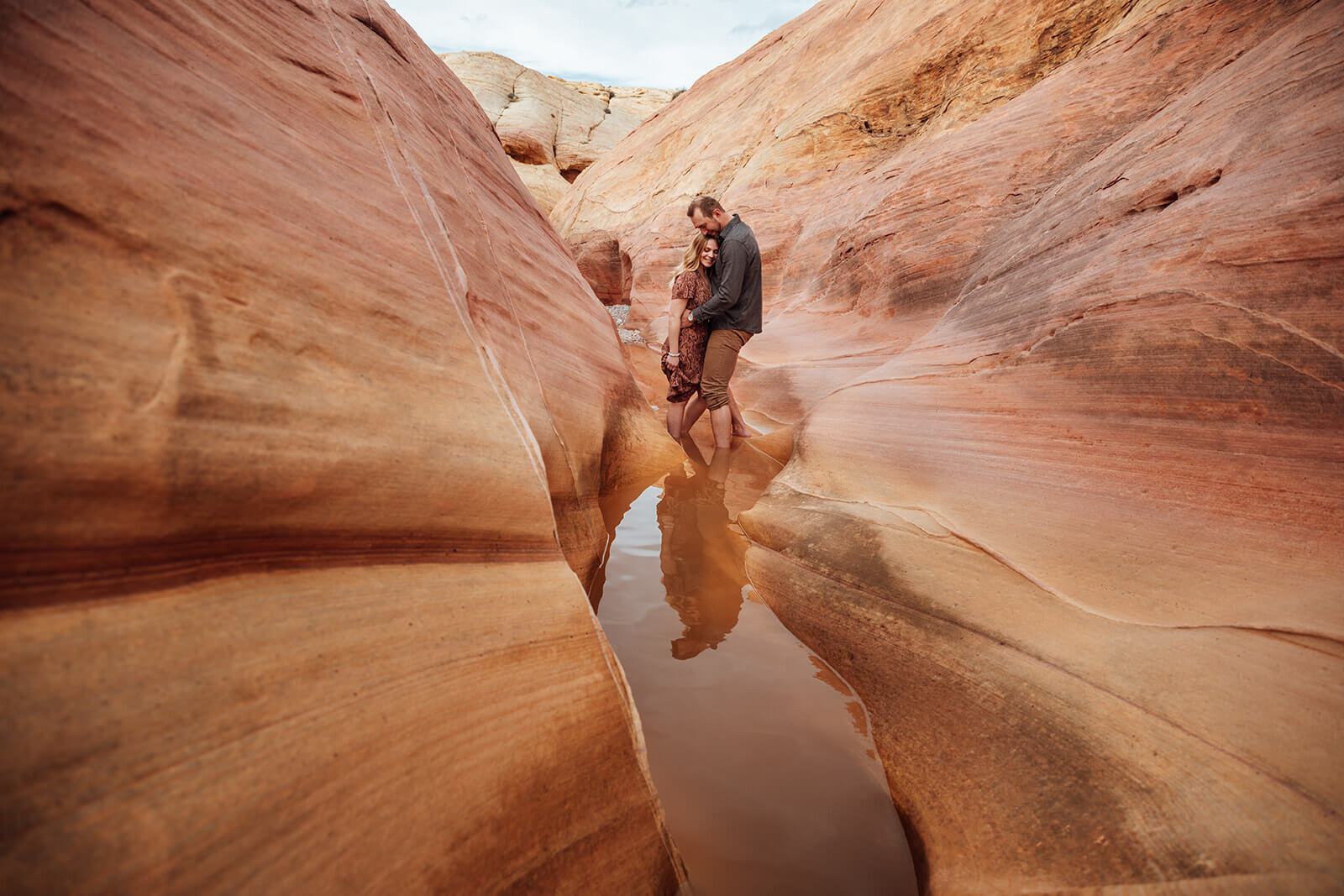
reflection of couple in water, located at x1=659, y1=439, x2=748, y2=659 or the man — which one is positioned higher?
the man

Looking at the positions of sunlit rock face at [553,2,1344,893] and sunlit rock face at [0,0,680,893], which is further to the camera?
sunlit rock face at [553,2,1344,893]

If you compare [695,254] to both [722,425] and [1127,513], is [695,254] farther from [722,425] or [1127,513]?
[1127,513]

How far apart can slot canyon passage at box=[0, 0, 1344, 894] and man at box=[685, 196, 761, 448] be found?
1.45 meters

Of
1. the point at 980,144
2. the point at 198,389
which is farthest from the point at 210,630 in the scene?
the point at 980,144

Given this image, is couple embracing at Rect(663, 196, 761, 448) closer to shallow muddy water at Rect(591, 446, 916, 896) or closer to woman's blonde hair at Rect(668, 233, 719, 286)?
woman's blonde hair at Rect(668, 233, 719, 286)

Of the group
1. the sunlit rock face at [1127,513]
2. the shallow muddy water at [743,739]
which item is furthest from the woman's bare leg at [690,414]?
the shallow muddy water at [743,739]

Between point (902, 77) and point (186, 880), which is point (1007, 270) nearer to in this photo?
point (186, 880)

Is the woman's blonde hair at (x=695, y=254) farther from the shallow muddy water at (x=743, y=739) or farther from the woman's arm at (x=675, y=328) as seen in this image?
the shallow muddy water at (x=743, y=739)

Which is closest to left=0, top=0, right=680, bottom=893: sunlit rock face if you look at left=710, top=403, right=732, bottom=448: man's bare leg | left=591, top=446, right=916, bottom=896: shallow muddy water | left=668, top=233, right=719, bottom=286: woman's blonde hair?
left=591, top=446, right=916, bottom=896: shallow muddy water

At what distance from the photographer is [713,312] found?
4.32 meters

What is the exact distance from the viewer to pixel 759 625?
2367mm

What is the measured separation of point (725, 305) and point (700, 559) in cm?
216

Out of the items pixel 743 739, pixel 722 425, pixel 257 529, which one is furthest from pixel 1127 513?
pixel 722 425

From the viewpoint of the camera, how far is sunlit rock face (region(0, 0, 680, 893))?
2.76ft
